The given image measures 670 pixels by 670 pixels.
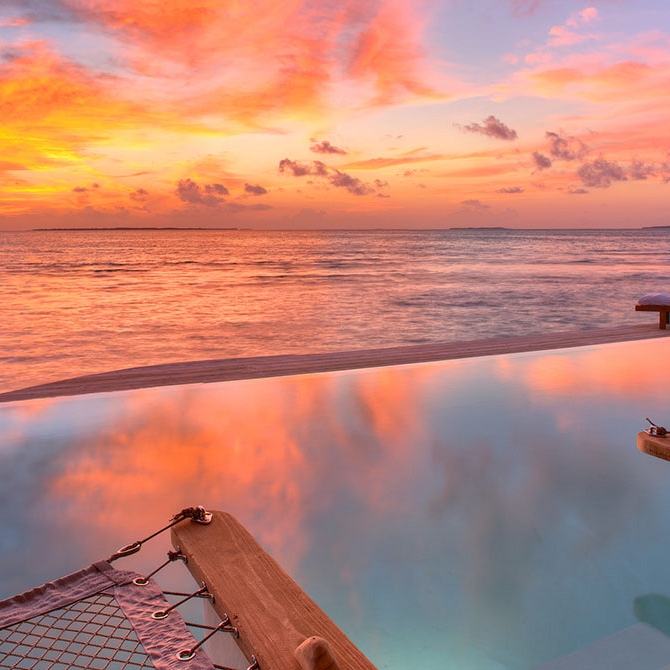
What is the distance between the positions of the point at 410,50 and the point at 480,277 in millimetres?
8741

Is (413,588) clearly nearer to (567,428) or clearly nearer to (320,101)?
(567,428)

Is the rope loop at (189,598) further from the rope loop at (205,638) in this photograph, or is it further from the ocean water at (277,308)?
the ocean water at (277,308)

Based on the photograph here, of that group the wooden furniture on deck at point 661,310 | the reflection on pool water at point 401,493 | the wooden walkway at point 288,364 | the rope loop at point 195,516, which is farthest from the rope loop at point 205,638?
the wooden furniture on deck at point 661,310

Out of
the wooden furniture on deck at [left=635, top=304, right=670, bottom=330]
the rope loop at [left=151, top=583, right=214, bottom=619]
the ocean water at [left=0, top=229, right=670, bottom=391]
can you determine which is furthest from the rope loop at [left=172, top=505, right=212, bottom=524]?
the ocean water at [left=0, top=229, right=670, bottom=391]

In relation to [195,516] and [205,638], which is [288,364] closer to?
[195,516]

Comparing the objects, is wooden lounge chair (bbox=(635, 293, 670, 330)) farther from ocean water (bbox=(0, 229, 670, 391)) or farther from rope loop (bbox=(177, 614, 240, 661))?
rope loop (bbox=(177, 614, 240, 661))

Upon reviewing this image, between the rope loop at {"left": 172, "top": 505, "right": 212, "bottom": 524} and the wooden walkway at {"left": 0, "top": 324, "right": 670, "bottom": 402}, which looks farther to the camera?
the wooden walkway at {"left": 0, "top": 324, "right": 670, "bottom": 402}

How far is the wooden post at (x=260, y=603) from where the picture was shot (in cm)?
67

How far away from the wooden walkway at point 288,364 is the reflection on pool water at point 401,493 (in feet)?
2.06

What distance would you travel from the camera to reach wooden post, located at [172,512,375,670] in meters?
0.67

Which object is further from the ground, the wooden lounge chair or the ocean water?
the wooden lounge chair

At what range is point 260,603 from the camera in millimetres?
776

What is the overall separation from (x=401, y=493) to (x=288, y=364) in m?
1.70

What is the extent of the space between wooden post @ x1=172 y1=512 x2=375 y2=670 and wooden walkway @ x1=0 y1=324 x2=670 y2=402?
218cm
